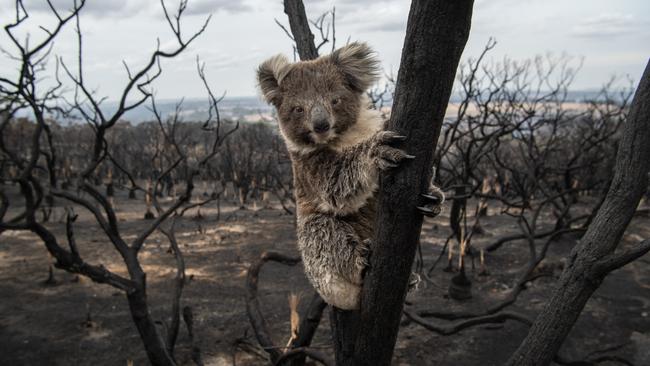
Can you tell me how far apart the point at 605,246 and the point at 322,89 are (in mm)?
2361

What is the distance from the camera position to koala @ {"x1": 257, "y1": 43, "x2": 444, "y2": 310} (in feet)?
9.92

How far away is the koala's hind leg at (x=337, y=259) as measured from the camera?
120 inches

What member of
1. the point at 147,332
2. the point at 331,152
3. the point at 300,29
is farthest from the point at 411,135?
the point at 147,332

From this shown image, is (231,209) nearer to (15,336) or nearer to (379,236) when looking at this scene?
(15,336)

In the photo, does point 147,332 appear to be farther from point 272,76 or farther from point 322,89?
point 322,89

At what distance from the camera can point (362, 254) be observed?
3039 mm

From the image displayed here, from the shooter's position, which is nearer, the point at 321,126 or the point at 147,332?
the point at 321,126

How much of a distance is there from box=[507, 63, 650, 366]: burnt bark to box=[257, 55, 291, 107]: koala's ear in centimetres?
253

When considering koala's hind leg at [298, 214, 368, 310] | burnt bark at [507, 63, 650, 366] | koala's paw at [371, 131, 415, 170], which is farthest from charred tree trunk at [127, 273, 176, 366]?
koala's paw at [371, 131, 415, 170]

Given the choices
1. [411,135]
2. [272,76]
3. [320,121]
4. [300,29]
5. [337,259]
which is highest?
[300,29]

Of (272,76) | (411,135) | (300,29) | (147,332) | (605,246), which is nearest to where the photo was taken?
(411,135)

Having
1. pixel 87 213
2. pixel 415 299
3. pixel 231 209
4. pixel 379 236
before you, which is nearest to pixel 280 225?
pixel 231 209

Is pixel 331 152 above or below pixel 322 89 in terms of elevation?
below

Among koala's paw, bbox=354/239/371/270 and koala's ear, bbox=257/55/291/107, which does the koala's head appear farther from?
koala's paw, bbox=354/239/371/270
